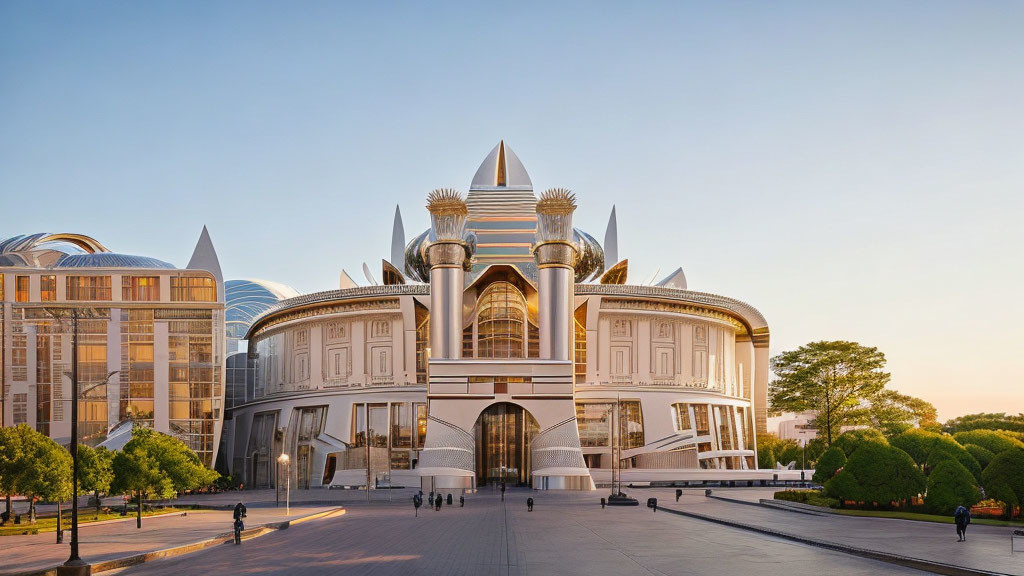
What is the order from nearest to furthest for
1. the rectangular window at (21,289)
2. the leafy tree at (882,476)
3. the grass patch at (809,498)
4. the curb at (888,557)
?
the curb at (888,557) → the leafy tree at (882,476) → the grass patch at (809,498) → the rectangular window at (21,289)

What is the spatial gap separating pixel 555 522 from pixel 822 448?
35.5 m

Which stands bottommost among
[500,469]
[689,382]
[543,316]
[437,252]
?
[500,469]

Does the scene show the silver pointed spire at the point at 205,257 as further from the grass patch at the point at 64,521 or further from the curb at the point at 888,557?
the curb at the point at 888,557

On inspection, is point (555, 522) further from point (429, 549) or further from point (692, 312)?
point (692, 312)

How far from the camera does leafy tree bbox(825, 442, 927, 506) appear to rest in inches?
1480

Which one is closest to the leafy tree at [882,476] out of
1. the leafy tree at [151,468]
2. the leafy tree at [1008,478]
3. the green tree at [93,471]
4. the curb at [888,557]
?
the leafy tree at [1008,478]

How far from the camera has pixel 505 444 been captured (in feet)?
230

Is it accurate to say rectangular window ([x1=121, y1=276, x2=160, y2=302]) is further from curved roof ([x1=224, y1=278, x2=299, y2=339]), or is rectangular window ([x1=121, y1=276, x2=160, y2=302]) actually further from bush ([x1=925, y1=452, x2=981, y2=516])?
bush ([x1=925, y1=452, x2=981, y2=516])

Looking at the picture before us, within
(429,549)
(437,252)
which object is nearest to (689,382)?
(437,252)

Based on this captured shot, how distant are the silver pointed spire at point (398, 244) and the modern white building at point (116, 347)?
77.9 ft

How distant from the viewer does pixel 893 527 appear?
1292 inches

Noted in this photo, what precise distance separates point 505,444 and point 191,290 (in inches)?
978

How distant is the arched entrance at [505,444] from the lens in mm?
69812

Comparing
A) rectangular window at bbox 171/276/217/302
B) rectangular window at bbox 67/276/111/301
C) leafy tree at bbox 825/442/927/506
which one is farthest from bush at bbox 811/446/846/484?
rectangular window at bbox 67/276/111/301
